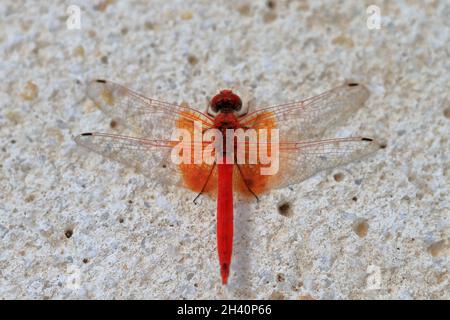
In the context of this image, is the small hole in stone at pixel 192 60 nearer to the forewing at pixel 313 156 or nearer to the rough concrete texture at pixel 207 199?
the rough concrete texture at pixel 207 199

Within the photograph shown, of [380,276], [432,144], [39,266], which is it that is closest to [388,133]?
[432,144]

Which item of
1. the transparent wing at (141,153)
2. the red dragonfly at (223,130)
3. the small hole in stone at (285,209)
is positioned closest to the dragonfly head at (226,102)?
the red dragonfly at (223,130)

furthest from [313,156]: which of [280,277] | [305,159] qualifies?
[280,277]

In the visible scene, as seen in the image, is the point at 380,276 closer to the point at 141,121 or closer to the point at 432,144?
the point at 432,144

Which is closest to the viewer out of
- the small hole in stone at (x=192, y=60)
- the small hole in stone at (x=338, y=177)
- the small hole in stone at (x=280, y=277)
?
the small hole in stone at (x=280, y=277)

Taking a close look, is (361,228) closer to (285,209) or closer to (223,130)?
(285,209)

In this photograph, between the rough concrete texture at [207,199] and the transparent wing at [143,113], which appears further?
the transparent wing at [143,113]

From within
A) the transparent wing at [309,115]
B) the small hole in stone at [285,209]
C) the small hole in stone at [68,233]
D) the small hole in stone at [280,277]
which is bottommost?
the small hole in stone at [280,277]
